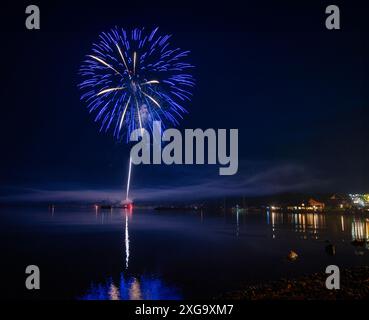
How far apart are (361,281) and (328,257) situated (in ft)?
64.4

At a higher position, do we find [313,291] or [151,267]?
[313,291]

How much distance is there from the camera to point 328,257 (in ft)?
134

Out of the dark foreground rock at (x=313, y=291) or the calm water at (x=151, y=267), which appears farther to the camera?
the calm water at (x=151, y=267)

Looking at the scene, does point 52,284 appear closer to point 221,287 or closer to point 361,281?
point 221,287

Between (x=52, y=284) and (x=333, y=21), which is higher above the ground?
(x=333, y=21)

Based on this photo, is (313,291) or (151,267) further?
(151,267)

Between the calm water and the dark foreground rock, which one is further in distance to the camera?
the calm water

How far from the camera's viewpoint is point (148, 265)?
37.8 meters

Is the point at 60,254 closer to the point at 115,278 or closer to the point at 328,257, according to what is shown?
A: the point at 115,278

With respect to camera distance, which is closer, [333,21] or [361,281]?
[333,21]
